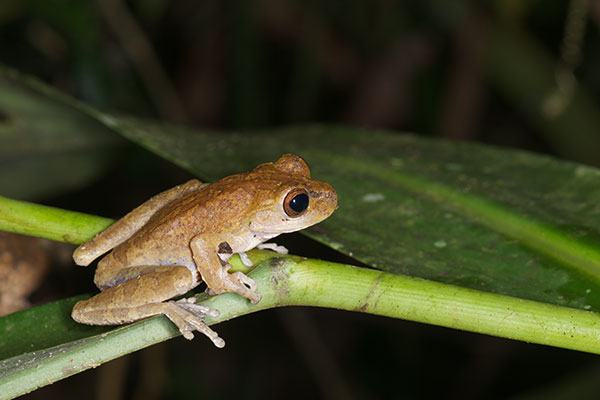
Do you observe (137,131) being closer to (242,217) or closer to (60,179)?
(242,217)

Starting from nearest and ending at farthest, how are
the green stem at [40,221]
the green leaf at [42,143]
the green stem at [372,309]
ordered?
the green stem at [372,309]
the green stem at [40,221]
the green leaf at [42,143]

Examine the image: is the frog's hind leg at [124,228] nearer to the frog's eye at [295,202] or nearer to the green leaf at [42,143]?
the frog's eye at [295,202]

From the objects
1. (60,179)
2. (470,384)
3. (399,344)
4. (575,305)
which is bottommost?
(470,384)

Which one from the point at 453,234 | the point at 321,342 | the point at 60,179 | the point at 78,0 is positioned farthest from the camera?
the point at 321,342

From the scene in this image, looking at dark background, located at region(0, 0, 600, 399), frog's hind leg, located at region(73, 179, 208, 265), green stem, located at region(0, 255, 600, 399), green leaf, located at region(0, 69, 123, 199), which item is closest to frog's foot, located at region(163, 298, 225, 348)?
green stem, located at region(0, 255, 600, 399)

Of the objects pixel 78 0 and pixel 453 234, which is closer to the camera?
pixel 453 234

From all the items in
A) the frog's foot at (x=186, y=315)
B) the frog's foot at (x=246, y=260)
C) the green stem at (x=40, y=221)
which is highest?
the green stem at (x=40, y=221)

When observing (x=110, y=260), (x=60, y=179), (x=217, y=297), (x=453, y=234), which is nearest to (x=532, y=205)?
(x=453, y=234)

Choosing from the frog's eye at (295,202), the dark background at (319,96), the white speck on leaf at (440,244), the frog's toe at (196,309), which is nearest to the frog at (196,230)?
the frog's eye at (295,202)
